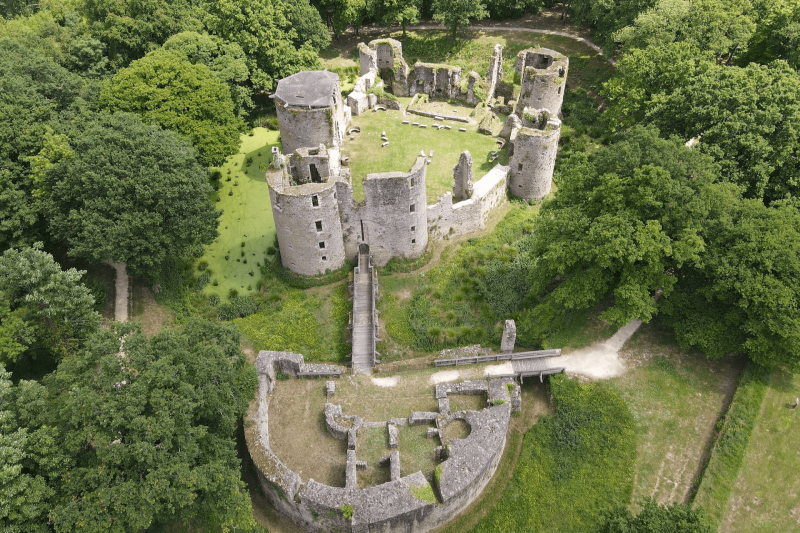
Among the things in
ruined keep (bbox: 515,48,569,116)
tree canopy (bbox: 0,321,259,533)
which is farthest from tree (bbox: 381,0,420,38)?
tree canopy (bbox: 0,321,259,533)

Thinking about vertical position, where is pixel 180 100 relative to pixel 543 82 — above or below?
above

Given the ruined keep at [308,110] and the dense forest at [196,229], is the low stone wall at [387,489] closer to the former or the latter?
the dense forest at [196,229]

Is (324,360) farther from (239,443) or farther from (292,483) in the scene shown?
(292,483)

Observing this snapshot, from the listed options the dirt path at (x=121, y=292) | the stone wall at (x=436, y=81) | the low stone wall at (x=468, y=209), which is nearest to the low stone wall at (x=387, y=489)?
the dirt path at (x=121, y=292)

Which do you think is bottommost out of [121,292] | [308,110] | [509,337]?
[121,292]

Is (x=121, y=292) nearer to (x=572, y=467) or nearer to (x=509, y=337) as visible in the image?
(x=509, y=337)

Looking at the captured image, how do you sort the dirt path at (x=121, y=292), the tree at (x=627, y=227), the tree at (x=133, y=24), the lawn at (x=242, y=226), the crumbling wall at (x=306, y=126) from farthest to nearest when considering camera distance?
1. the tree at (x=133, y=24)
2. the crumbling wall at (x=306, y=126)
3. the lawn at (x=242, y=226)
4. the dirt path at (x=121, y=292)
5. the tree at (x=627, y=227)

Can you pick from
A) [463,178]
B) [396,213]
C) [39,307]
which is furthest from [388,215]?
[39,307]
